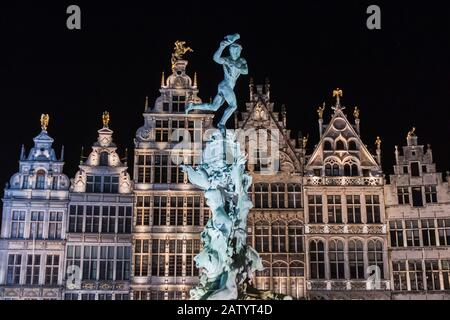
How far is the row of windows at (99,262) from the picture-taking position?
33.6 m

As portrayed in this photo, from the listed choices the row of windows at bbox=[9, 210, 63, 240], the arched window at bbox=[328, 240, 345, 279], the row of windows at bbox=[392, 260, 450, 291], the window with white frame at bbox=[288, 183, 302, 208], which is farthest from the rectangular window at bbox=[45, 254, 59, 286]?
the row of windows at bbox=[392, 260, 450, 291]

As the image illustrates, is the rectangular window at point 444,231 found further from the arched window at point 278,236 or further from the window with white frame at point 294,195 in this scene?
the arched window at point 278,236

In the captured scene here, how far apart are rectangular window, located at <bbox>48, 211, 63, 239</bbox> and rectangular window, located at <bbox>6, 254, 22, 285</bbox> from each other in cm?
202

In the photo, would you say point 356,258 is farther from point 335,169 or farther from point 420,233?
point 335,169

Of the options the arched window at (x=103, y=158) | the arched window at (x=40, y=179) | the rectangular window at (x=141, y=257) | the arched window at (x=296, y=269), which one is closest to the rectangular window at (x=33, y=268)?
the arched window at (x=40, y=179)

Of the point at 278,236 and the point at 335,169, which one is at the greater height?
the point at 335,169

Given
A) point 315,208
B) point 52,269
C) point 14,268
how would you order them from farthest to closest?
point 315,208 → point 52,269 → point 14,268

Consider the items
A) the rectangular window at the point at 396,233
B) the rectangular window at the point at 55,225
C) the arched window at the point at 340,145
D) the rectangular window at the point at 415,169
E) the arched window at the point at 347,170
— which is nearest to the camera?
the rectangular window at the point at 55,225

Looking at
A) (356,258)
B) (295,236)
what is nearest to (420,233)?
(356,258)

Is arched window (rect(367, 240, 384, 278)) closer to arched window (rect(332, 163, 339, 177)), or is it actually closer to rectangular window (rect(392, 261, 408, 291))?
rectangular window (rect(392, 261, 408, 291))

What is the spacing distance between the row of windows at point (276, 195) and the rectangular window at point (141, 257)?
654cm

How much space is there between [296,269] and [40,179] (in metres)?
15.2

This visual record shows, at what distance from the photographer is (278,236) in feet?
113

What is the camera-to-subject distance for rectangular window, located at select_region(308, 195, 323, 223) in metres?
34.6
